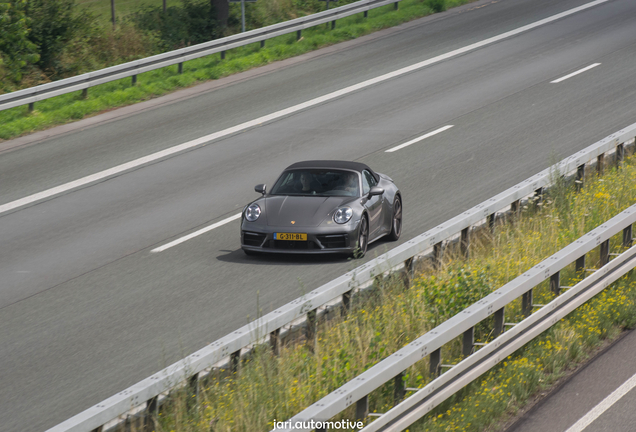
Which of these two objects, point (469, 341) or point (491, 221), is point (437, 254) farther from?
point (469, 341)

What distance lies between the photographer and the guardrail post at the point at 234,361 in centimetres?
702

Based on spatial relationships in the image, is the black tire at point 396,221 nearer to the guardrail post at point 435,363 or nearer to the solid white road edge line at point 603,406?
the solid white road edge line at point 603,406

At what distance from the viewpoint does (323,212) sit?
12.6 m

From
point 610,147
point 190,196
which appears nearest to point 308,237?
point 190,196

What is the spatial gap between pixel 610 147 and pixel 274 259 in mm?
5925

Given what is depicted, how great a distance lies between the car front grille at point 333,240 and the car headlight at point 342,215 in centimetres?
25

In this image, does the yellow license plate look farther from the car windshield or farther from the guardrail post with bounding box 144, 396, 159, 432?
the guardrail post with bounding box 144, 396, 159, 432

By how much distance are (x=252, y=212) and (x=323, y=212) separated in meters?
1.03

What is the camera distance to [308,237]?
1224cm

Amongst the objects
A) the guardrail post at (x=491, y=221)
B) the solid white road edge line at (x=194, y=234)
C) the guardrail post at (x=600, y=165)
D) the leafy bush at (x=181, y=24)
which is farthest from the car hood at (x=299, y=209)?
the leafy bush at (x=181, y=24)

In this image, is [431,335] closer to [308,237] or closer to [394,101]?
[308,237]

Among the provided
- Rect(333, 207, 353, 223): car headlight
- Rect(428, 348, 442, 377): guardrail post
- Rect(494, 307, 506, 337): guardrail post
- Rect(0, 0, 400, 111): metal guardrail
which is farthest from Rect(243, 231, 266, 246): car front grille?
Rect(0, 0, 400, 111): metal guardrail

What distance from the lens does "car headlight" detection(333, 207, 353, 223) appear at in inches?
489

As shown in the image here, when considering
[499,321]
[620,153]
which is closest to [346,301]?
[499,321]
